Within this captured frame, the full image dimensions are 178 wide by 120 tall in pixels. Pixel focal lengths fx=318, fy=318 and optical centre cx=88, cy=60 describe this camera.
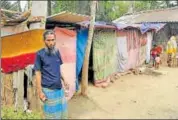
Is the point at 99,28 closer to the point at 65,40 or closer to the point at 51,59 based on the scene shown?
the point at 65,40

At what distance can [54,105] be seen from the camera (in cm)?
156

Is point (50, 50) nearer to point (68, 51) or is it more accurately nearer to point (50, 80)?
point (50, 80)

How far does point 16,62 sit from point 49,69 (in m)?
1.82

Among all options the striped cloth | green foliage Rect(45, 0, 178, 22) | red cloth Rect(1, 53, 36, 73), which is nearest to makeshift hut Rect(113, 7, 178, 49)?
green foliage Rect(45, 0, 178, 22)

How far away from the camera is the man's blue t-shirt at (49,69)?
1798 mm

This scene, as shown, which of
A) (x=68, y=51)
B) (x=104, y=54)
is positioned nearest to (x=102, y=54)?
(x=104, y=54)

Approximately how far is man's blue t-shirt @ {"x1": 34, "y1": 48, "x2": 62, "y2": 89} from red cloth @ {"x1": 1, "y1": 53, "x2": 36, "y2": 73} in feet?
5.23

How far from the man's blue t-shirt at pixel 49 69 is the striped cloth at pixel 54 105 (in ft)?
0.30

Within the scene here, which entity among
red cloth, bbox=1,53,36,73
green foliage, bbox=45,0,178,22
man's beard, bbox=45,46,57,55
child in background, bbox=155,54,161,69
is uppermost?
green foliage, bbox=45,0,178,22

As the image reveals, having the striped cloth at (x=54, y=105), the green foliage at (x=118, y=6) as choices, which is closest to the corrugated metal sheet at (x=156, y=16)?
the green foliage at (x=118, y=6)

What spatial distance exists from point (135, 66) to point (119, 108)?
20.9ft

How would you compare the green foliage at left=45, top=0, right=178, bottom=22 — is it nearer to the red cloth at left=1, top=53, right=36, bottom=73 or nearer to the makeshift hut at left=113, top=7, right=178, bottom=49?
the makeshift hut at left=113, top=7, right=178, bottom=49

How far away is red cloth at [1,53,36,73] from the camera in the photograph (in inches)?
139

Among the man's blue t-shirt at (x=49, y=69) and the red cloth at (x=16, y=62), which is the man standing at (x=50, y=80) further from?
the red cloth at (x=16, y=62)
